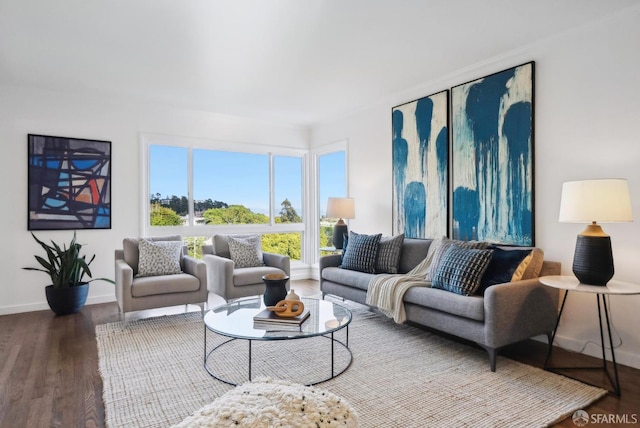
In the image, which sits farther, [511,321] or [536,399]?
[511,321]

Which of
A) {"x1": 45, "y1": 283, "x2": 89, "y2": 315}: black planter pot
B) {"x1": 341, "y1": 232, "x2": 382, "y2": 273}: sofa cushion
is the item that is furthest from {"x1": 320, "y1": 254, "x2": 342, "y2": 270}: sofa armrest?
{"x1": 45, "y1": 283, "x2": 89, "y2": 315}: black planter pot

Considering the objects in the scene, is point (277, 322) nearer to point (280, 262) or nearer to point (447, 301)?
point (447, 301)

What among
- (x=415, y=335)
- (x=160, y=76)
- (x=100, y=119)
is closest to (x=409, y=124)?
(x=415, y=335)

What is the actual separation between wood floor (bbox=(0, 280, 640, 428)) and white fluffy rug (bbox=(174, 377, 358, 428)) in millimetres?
1066

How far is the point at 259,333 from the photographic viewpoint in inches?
96.6

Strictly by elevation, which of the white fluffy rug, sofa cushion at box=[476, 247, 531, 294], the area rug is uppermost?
sofa cushion at box=[476, 247, 531, 294]

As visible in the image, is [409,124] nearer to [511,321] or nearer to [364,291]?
[364,291]

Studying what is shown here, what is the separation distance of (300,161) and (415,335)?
3.79m

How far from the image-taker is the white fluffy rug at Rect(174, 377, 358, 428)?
137 centimetres

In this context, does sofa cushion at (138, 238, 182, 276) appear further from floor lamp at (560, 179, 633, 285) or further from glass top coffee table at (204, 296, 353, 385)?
floor lamp at (560, 179, 633, 285)

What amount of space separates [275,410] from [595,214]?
2.28 metres

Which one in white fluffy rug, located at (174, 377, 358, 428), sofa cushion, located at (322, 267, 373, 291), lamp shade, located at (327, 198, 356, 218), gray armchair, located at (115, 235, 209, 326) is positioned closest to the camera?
white fluffy rug, located at (174, 377, 358, 428)

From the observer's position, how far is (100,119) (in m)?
4.82

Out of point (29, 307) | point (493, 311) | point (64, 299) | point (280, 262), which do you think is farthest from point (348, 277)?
point (29, 307)
